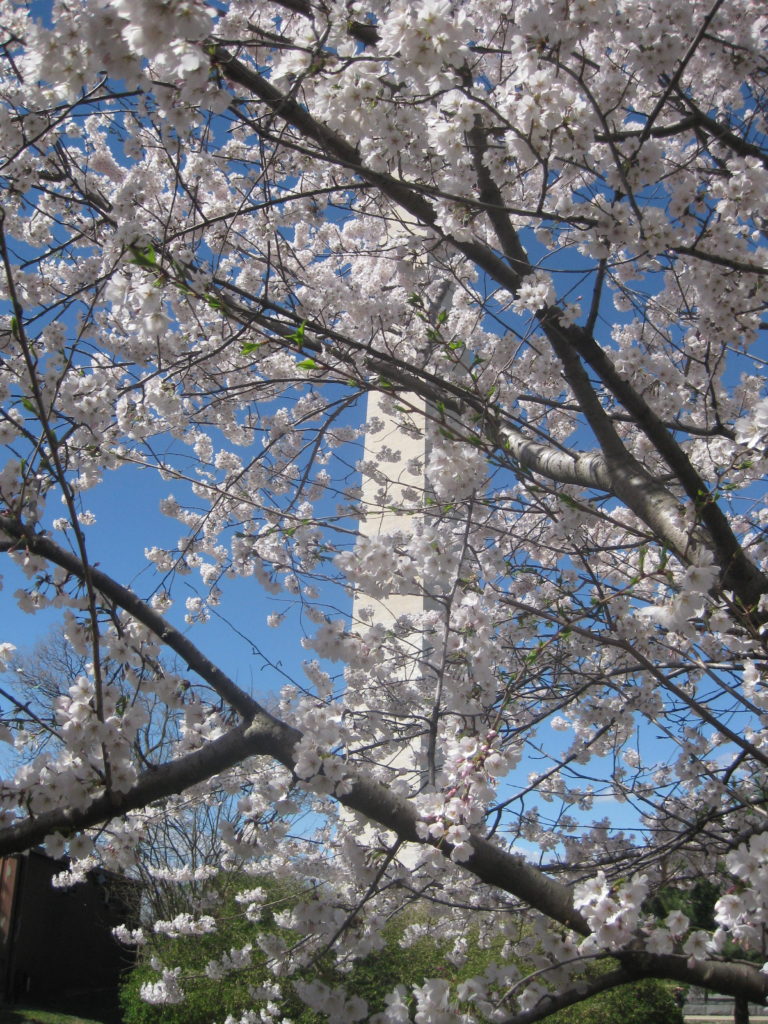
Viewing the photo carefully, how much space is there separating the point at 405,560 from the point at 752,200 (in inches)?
77.7

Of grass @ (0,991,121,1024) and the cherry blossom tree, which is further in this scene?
grass @ (0,991,121,1024)

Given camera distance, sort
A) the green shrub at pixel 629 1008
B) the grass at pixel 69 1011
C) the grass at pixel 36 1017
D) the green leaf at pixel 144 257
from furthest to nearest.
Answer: the green shrub at pixel 629 1008, the grass at pixel 69 1011, the grass at pixel 36 1017, the green leaf at pixel 144 257

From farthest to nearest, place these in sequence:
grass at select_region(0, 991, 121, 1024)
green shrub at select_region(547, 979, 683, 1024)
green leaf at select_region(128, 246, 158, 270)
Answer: green shrub at select_region(547, 979, 683, 1024)
grass at select_region(0, 991, 121, 1024)
green leaf at select_region(128, 246, 158, 270)

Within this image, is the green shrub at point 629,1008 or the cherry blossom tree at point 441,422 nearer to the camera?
the cherry blossom tree at point 441,422

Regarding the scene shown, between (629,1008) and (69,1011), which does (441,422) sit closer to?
(629,1008)

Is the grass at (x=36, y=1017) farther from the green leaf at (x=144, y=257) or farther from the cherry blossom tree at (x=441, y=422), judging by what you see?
the green leaf at (x=144, y=257)

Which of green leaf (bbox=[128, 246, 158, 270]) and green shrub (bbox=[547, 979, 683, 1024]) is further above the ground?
green leaf (bbox=[128, 246, 158, 270])

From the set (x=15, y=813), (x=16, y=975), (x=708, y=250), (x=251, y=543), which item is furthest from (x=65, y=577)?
(x=16, y=975)

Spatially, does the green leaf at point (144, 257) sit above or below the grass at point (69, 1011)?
above

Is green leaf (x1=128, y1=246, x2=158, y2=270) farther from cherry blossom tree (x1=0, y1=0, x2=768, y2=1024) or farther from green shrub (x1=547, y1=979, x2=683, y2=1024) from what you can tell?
green shrub (x1=547, y1=979, x2=683, y2=1024)

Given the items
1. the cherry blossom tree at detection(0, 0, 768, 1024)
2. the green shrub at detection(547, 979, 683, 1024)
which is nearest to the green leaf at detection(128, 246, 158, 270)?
the cherry blossom tree at detection(0, 0, 768, 1024)

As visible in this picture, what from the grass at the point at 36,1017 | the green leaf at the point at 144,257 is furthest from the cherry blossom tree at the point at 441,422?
the grass at the point at 36,1017

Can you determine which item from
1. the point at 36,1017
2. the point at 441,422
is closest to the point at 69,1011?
the point at 36,1017

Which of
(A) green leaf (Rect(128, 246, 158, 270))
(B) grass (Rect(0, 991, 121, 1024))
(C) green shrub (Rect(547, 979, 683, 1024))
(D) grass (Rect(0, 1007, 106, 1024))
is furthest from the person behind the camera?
(C) green shrub (Rect(547, 979, 683, 1024))
